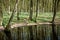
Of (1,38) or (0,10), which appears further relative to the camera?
(0,10)

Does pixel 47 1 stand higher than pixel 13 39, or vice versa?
pixel 47 1

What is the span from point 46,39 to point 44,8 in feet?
146

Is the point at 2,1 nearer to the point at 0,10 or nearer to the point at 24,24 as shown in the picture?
the point at 0,10

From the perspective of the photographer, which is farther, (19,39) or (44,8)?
(44,8)

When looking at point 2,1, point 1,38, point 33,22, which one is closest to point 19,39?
point 1,38

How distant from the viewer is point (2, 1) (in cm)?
2806

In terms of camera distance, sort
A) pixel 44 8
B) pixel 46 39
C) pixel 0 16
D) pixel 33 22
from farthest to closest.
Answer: pixel 44 8 → pixel 33 22 → pixel 0 16 → pixel 46 39

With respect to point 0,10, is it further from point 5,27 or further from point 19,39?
point 19,39

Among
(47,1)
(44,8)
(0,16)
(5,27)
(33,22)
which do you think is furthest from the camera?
(44,8)

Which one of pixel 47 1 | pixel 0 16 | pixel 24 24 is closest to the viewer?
pixel 0 16

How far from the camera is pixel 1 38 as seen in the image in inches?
773

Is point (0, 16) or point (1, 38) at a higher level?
point (0, 16)

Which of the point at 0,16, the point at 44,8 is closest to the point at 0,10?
the point at 0,16

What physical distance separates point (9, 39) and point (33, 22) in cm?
1634
